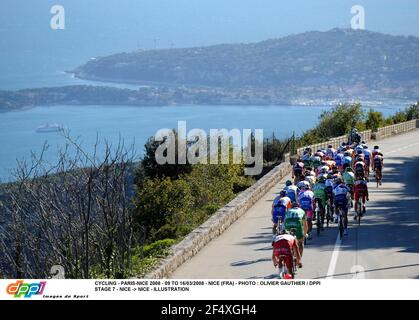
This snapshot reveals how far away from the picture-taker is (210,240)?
19.8 m

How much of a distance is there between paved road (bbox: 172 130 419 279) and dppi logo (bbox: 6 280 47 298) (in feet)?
19.3

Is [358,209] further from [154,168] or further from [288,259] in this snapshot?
[154,168]

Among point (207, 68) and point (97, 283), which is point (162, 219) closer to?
point (97, 283)

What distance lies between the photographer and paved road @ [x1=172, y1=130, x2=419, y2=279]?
52.6 feet

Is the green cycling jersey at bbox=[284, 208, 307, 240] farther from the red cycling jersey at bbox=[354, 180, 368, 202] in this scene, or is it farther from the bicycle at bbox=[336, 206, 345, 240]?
the red cycling jersey at bbox=[354, 180, 368, 202]

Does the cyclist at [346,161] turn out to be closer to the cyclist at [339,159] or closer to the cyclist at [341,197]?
the cyclist at [339,159]

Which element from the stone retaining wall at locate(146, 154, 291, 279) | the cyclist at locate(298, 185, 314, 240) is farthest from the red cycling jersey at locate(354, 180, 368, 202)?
the cyclist at locate(298, 185, 314, 240)

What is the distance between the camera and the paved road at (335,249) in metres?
16.0

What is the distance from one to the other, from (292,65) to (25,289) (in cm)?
11070

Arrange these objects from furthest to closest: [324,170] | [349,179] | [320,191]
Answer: [349,179]
[324,170]
[320,191]

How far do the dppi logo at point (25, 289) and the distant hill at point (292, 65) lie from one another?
9121 cm

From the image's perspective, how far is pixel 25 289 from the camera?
958cm

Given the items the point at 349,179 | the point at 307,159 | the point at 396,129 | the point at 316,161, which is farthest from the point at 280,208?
the point at 396,129

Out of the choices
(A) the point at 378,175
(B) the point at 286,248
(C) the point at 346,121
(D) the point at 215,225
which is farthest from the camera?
(C) the point at 346,121
